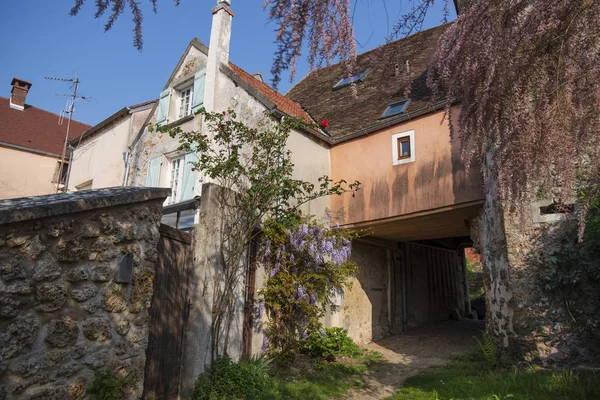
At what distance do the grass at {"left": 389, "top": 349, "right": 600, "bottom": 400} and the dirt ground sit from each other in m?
0.43

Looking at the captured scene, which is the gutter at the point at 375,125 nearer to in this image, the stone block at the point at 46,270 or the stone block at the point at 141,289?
the stone block at the point at 141,289

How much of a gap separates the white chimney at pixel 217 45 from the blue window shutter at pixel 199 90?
0.16 m

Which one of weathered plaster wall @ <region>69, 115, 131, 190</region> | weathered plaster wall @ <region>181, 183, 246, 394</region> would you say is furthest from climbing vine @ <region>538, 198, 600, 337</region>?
weathered plaster wall @ <region>69, 115, 131, 190</region>

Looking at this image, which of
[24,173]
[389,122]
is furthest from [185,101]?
[24,173]

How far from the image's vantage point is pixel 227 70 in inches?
354

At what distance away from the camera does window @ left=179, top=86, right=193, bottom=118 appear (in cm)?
999

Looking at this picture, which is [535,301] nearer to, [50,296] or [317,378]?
[317,378]

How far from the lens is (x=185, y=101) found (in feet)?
33.5

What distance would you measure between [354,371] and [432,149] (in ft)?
15.6

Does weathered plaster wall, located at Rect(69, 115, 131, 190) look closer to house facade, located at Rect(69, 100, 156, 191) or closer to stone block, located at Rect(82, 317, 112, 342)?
house facade, located at Rect(69, 100, 156, 191)

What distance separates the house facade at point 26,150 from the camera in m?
14.8

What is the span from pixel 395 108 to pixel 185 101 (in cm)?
530

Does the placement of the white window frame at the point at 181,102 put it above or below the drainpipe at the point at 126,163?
above

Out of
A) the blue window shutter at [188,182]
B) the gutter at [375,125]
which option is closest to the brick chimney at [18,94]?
the blue window shutter at [188,182]
